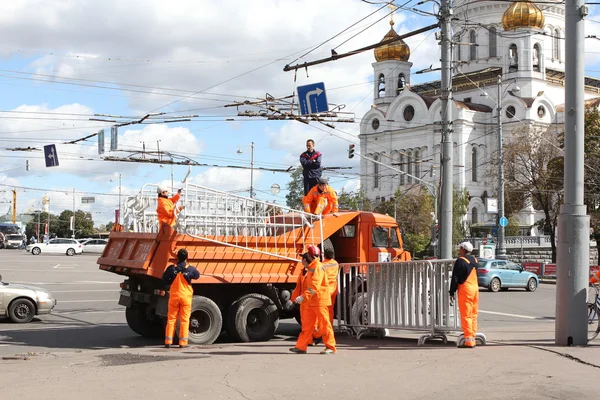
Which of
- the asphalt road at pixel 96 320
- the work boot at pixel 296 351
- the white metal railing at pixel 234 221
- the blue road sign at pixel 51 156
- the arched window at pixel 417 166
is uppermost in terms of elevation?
the arched window at pixel 417 166

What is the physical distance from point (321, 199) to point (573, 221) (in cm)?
463

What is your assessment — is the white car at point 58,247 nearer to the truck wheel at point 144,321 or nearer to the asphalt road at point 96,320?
the asphalt road at point 96,320

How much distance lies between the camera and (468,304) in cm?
1258

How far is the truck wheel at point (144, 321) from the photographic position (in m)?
15.1

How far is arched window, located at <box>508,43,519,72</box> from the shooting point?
86.0 metres

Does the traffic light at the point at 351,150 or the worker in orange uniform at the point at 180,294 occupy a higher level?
the traffic light at the point at 351,150

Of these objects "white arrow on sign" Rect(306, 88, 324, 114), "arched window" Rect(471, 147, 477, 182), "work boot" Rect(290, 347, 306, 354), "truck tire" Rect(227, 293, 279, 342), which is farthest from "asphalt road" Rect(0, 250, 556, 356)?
"arched window" Rect(471, 147, 477, 182)

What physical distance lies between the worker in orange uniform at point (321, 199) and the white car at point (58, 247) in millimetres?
53846

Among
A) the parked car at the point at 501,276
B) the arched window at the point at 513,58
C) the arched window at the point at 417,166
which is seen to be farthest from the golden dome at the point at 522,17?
the parked car at the point at 501,276

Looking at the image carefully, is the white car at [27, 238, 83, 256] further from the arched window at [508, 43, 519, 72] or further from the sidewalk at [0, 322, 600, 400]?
the sidewalk at [0, 322, 600, 400]

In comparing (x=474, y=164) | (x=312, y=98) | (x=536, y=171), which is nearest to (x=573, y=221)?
(x=312, y=98)

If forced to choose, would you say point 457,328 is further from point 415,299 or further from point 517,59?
point 517,59

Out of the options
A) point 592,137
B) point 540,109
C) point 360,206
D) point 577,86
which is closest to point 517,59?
point 540,109

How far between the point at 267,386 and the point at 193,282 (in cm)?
464
